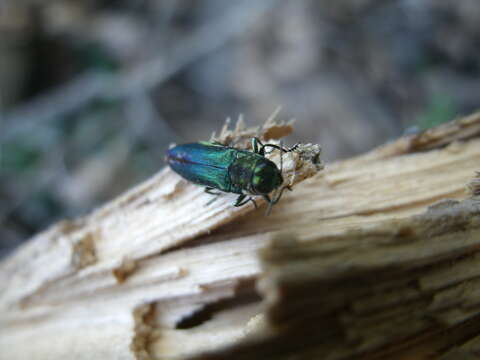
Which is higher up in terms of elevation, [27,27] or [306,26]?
[27,27]

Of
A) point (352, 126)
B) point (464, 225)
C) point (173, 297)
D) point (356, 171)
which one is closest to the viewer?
point (464, 225)

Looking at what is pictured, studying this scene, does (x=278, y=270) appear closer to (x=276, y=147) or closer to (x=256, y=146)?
(x=276, y=147)

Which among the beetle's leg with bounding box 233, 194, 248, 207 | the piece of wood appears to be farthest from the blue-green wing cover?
the beetle's leg with bounding box 233, 194, 248, 207

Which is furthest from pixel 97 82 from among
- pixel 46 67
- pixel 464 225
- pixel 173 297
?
pixel 464 225

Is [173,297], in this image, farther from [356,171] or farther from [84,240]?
[356,171]

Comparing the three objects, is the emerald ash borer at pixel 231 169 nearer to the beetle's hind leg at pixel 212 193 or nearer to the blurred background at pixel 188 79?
the beetle's hind leg at pixel 212 193

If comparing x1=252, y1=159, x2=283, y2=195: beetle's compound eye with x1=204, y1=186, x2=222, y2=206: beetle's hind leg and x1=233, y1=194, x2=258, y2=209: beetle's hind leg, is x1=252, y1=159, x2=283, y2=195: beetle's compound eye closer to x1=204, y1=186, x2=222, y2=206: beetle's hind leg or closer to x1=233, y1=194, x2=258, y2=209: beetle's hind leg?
x1=233, y1=194, x2=258, y2=209: beetle's hind leg

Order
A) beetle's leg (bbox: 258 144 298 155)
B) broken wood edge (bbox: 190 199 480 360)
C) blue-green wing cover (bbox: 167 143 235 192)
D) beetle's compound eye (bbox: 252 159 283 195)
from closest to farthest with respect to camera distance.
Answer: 1. broken wood edge (bbox: 190 199 480 360)
2. beetle's leg (bbox: 258 144 298 155)
3. beetle's compound eye (bbox: 252 159 283 195)
4. blue-green wing cover (bbox: 167 143 235 192)
